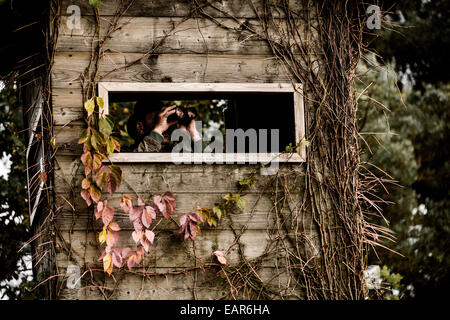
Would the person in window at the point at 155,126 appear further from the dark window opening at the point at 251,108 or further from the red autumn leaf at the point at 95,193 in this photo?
the red autumn leaf at the point at 95,193

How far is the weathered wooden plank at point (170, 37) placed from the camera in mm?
4305

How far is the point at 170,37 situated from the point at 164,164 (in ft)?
3.40

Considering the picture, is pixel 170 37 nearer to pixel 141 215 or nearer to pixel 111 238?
pixel 141 215

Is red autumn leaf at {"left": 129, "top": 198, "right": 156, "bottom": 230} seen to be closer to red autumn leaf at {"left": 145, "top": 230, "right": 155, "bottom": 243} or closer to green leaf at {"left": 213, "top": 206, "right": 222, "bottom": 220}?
red autumn leaf at {"left": 145, "top": 230, "right": 155, "bottom": 243}

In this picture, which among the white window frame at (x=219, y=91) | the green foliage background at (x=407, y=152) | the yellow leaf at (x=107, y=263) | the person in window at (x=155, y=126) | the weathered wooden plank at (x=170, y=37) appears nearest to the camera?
the yellow leaf at (x=107, y=263)

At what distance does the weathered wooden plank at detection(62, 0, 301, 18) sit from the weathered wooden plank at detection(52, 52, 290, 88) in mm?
346

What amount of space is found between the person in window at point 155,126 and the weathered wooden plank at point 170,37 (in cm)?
78

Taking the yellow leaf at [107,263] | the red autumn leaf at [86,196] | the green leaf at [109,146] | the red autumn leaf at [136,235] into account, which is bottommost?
the yellow leaf at [107,263]

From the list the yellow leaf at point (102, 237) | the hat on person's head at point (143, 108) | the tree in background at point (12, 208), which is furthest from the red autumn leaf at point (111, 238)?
the tree in background at point (12, 208)

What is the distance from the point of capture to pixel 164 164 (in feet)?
13.9

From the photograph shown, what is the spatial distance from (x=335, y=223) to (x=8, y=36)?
330cm

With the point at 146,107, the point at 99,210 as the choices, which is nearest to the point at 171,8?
the point at 146,107

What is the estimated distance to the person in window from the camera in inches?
188

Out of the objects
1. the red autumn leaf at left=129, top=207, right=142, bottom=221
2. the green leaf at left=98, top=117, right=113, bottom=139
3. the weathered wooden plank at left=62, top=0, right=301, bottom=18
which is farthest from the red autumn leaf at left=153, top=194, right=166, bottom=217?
the weathered wooden plank at left=62, top=0, right=301, bottom=18
